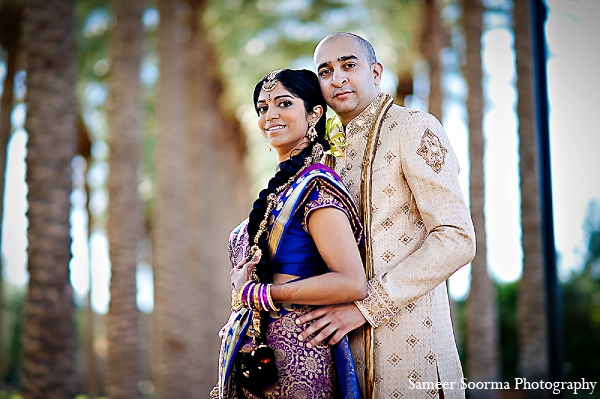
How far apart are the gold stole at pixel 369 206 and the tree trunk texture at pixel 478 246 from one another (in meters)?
8.10

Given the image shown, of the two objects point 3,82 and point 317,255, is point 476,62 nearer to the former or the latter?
point 317,255

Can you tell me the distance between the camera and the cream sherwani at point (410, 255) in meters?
2.98

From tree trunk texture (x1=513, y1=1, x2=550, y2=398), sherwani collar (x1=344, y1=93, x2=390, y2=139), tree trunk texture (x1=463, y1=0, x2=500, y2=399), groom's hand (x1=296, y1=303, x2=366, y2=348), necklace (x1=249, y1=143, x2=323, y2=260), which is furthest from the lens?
tree trunk texture (x1=463, y1=0, x2=500, y2=399)

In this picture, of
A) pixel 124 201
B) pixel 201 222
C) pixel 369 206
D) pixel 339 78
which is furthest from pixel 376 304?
pixel 201 222

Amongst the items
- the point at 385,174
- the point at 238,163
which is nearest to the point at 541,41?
the point at 385,174

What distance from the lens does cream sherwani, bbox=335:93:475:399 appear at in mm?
2984

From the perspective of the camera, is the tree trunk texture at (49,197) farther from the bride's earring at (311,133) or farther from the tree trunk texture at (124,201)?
the bride's earring at (311,133)

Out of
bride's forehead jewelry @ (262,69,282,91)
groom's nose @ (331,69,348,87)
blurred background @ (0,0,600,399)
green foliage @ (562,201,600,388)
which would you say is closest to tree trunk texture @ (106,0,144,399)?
blurred background @ (0,0,600,399)

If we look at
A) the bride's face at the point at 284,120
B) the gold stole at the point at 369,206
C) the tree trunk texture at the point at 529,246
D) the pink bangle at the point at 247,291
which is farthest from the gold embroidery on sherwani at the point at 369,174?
the tree trunk texture at the point at 529,246

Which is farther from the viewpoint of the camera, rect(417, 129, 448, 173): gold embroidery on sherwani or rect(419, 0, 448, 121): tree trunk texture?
rect(419, 0, 448, 121): tree trunk texture

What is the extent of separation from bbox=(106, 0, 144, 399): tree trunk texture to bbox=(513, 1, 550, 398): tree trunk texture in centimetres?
614

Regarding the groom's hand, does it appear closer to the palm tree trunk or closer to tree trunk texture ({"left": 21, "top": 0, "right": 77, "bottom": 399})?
tree trunk texture ({"left": 21, "top": 0, "right": 77, "bottom": 399})

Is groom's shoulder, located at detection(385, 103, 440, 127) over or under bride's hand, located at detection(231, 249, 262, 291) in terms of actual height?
over

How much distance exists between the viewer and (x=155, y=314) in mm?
10977
